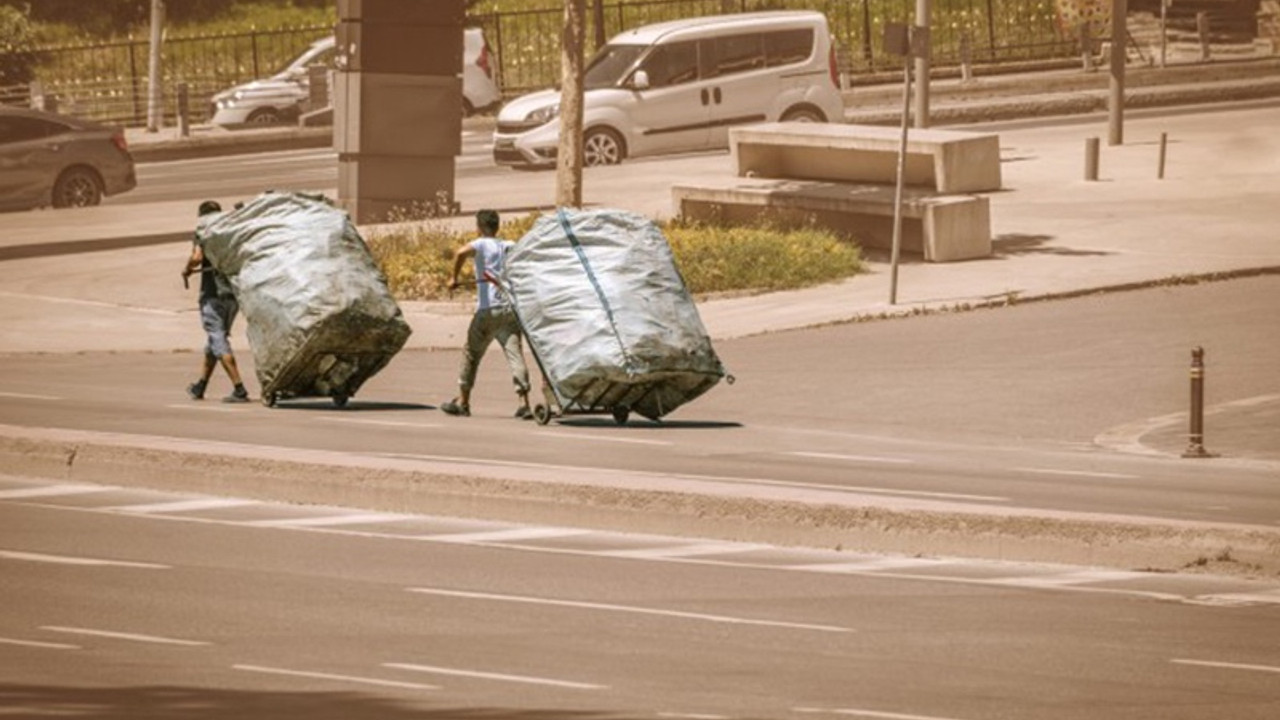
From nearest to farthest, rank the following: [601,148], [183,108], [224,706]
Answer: [224,706] → [601,148] → [183,108]

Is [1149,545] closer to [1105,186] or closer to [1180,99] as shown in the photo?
[1105,186]

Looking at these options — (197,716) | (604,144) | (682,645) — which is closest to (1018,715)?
(682,645)

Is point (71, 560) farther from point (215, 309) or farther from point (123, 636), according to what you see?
point (215, 309)

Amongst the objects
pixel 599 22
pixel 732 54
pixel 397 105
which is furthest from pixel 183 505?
pixel 599 22

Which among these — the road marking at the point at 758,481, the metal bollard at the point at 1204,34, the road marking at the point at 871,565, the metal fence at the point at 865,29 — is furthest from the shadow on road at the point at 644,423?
the metal fence at the point at 865,29

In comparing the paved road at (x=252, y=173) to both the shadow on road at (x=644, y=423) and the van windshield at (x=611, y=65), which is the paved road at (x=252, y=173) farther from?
the shadow on road at (x=644, y=423)

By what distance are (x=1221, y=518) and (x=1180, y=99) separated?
36346 mm

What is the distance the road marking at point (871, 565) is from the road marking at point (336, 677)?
12.8 ft

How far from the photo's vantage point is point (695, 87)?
150 ft

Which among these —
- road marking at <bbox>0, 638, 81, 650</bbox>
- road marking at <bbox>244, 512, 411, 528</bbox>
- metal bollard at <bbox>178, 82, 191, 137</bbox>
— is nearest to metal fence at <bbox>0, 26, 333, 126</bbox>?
metal bollard at <bbox>178, 82, 191, 137</bbox>

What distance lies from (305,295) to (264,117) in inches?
1424

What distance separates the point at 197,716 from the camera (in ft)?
38.0

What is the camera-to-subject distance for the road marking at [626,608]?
46.1 feet

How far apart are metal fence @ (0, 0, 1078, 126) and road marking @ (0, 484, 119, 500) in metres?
41.3
